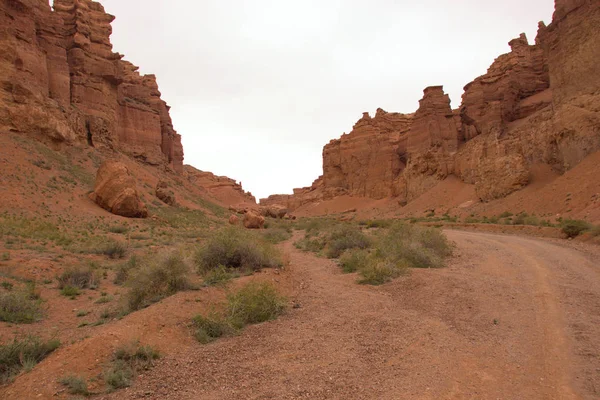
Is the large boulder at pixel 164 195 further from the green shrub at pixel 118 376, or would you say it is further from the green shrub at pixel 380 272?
the green shrub at pixel 118 376

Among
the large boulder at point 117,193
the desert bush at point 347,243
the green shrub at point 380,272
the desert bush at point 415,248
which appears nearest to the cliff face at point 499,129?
the desert bush at point 415,248

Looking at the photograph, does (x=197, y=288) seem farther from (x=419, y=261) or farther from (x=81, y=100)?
(x=81, y=100)

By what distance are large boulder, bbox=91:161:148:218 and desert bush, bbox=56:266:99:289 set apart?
17382 mm

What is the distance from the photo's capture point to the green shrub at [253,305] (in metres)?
7.12

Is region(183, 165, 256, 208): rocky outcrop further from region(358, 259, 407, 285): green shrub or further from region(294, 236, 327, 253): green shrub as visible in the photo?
region(358, 259, 407, 285): green shrub

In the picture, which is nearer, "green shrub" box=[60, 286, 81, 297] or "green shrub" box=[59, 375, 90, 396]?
"green shrub" box=[59, 375, 90, 396]

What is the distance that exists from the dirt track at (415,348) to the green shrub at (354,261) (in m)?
2.41

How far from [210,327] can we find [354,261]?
20.9ft

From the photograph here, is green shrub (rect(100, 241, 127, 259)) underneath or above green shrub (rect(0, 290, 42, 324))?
above

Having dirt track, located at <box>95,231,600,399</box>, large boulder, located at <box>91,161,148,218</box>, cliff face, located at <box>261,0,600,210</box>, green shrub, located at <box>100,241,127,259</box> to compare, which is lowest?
dirt track, located at <box>95,231,600,399</box>

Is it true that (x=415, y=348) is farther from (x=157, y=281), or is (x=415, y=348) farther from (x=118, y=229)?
(x=118, y=229)

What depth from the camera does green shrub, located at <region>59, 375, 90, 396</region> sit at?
4.59 meters

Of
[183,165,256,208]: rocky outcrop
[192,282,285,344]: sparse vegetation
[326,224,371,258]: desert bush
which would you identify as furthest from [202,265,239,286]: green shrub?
[183,165,256,208]: rocky outcrop

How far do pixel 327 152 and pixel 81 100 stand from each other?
45.8 m
